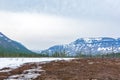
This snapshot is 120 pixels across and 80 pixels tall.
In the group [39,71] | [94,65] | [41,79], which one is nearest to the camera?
[41,79]

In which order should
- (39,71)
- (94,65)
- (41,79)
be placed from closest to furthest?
1. (41,79)
2. (39,71)
3. (94,65)

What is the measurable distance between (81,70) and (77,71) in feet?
1.65

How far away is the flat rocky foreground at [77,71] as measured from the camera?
24.4 m

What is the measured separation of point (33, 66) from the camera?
29250mm

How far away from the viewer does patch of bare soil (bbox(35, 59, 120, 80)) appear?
24.3 meters

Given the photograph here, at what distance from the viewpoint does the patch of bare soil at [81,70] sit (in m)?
24.3

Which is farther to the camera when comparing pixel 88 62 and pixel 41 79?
pixel 88 62

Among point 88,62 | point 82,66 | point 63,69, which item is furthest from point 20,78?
point 88,62

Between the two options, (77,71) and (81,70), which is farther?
(81,70)

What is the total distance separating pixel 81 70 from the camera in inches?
1048

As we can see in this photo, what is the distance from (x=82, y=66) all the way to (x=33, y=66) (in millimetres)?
4043

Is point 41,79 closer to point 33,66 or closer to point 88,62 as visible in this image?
point 33,66

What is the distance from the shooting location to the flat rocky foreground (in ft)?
80.0

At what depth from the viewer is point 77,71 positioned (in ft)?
86.1
